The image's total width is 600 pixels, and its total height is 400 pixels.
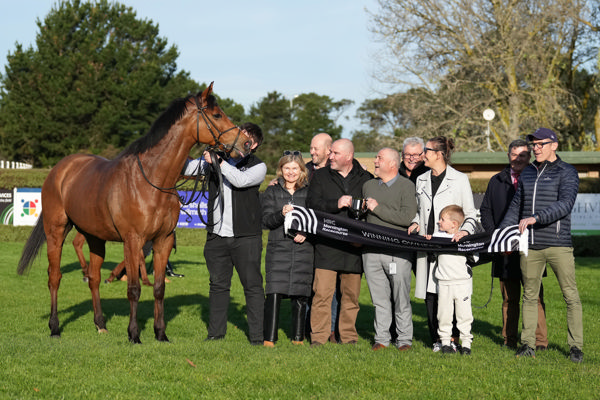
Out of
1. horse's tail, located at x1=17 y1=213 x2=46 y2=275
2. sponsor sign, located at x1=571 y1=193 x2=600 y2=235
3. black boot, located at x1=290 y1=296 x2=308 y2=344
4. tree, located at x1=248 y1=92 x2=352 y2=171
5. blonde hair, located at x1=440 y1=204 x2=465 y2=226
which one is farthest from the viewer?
tree, located at x1=248 y1=92 x2=352 y2=171

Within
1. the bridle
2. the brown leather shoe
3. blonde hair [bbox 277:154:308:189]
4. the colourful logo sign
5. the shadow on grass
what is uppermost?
the bridle

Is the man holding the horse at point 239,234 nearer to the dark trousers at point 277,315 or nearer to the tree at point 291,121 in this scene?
the dark trousers at point 277,315

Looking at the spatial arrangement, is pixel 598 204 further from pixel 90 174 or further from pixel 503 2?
pixel 90 174

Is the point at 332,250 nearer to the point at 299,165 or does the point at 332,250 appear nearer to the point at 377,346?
the point at 299,165

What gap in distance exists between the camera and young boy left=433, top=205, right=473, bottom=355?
6.30 metres

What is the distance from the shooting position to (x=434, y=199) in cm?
663

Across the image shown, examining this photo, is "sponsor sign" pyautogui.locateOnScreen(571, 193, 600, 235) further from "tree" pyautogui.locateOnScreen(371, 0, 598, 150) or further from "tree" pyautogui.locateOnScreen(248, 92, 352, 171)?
"tree" pyautogui.locateOnScreen(248, 92, 352, 171)

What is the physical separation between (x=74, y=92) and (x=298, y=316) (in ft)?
142

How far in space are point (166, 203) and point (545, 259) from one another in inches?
146

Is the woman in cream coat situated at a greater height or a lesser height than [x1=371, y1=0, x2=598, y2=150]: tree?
lesser

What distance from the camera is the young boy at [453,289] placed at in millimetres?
6301

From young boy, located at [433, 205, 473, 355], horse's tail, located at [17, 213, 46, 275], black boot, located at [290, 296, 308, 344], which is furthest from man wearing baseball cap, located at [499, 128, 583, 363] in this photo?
horse's tail, located at [17, 213, 46, 275]

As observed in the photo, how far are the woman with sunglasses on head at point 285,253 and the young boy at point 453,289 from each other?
4.27 feet

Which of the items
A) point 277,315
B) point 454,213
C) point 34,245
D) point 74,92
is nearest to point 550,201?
point 454,213
